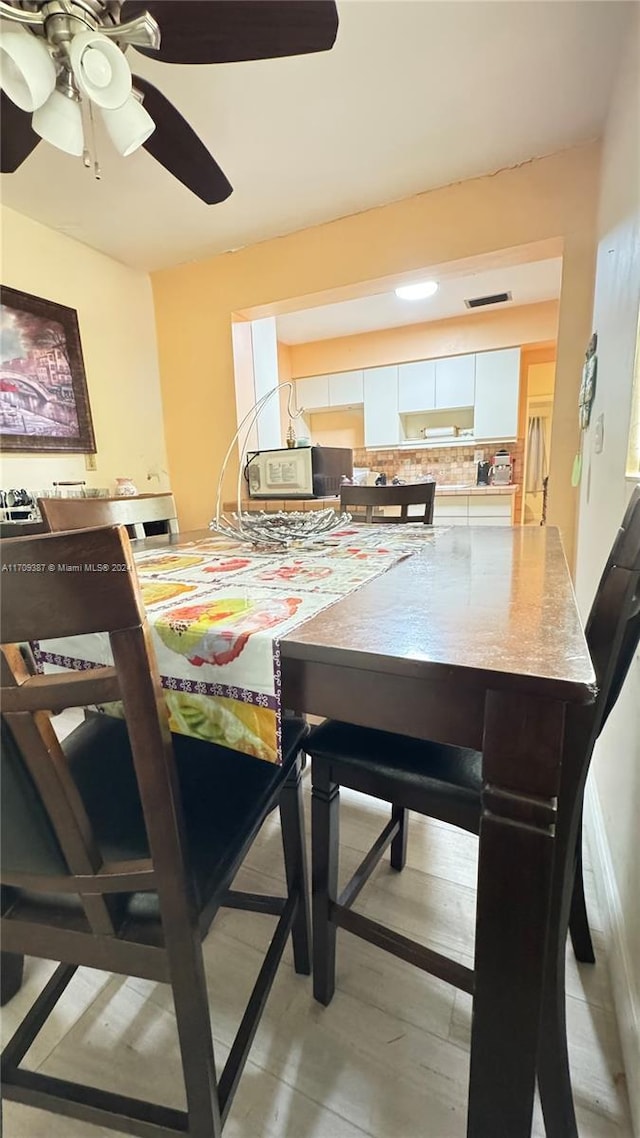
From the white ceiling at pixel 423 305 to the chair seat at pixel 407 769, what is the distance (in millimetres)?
2928

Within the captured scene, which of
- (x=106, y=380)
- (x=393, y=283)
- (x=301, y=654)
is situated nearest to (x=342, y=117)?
(x=393, y=283)

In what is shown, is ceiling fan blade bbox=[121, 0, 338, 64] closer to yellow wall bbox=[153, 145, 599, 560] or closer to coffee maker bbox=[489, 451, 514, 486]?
yellow wall bbox=[153, 145, 599, 560]

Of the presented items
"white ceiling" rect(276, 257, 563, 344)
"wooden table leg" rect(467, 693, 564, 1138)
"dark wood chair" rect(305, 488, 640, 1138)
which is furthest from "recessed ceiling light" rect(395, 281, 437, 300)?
"wooden table leg" rect(467, 693, 564, 1138)

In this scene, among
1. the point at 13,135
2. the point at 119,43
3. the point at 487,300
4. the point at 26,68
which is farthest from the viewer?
the point at 487,300

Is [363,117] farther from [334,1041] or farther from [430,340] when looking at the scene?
[334,1041]

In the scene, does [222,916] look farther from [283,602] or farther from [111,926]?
[283,602]

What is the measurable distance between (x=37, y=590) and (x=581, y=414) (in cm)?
225

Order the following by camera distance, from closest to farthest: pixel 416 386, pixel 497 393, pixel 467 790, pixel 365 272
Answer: pixel 467 790, pixel 365 272, pixel 497 393, pixel 416 386

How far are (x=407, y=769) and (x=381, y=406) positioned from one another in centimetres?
433

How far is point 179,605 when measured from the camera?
0.70m

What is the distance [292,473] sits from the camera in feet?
7.00

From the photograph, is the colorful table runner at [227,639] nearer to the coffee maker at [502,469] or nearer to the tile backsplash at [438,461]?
the coffee maker at [502,469]

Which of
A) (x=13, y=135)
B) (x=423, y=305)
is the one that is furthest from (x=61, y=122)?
(x=423, y=305)

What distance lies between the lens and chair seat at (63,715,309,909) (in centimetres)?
64
